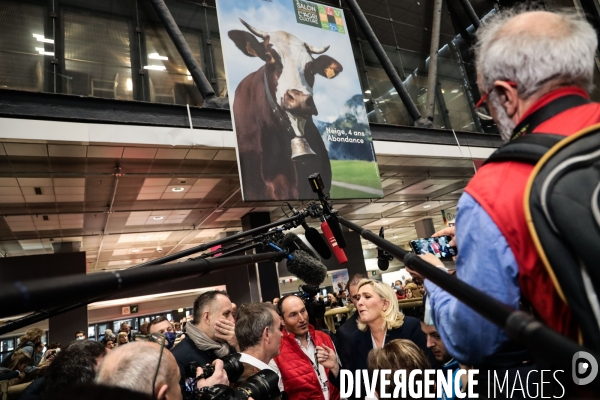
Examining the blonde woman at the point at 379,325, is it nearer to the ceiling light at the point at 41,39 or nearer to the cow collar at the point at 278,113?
the cow collar at the point at 278,113

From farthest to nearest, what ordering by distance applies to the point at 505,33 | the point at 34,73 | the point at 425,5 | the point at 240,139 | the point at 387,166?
the point at 425,5
the point at 387,166
the point at 34,73
the point at 240,139
the point at 505,33

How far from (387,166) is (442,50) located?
406 centimetres

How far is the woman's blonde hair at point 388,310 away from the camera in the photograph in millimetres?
2627

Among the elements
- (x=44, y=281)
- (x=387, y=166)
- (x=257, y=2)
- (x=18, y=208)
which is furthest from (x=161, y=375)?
(x=18, y=208)

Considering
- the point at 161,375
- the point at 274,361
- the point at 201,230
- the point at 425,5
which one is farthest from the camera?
the point at 201,230

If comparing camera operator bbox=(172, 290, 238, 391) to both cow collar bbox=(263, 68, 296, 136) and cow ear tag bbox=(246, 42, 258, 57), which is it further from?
cow ear tag bbox=(246, 42, 258, 57)

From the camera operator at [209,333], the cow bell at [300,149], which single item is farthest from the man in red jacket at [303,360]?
the cow bell at [300,149]

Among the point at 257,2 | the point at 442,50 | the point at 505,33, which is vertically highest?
the point at 442,50

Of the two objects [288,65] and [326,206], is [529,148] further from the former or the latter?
[288,65]

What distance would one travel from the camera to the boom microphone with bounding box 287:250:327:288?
148 centimetres

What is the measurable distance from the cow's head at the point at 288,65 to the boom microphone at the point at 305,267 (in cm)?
390

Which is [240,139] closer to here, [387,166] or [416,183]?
[387,166]

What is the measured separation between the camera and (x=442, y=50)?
1016 cm

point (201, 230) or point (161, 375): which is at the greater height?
point (201, 230)
